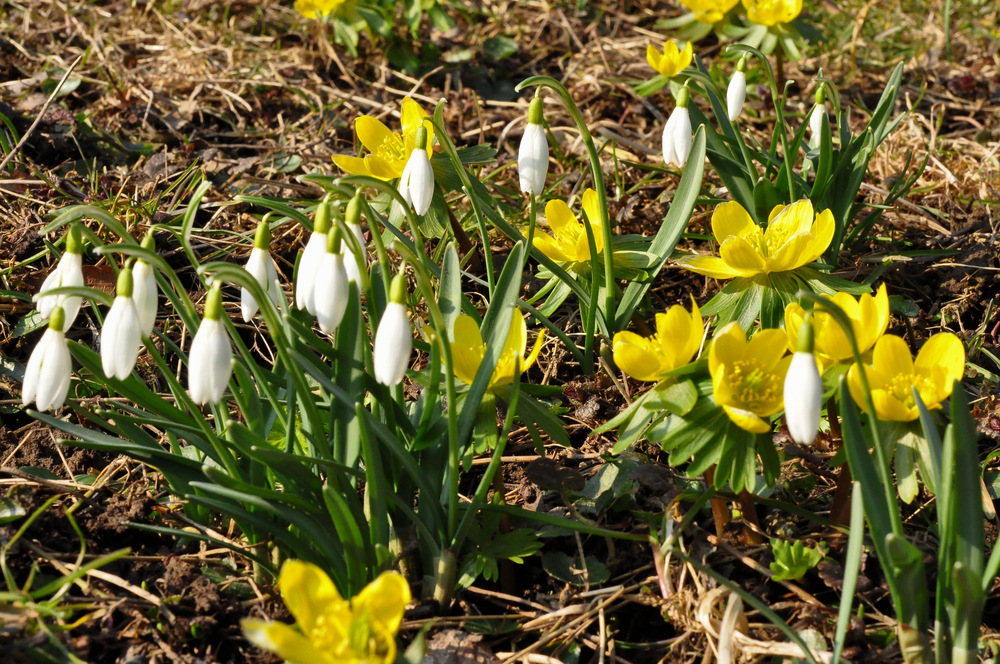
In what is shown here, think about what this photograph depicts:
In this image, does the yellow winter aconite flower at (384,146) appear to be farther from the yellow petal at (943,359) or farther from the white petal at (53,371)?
the yellow petal at (943,359)

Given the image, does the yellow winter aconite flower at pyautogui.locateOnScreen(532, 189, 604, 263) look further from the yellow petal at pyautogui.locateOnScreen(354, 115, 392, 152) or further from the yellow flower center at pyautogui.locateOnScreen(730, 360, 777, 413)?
the yellow flower center at pyautogui.locateOnScreen(730, 360, 777, 413)

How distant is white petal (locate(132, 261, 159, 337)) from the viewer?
1.48 m

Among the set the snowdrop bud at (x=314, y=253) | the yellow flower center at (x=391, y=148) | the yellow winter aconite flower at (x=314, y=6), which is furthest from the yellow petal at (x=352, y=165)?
the yellow winter aconite flower at (x=314, y=6)

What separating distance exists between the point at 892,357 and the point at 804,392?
0.36 meters

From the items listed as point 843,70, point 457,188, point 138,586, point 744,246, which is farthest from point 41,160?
point 843,70

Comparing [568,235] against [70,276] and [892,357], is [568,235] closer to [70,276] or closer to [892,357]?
[892,357]

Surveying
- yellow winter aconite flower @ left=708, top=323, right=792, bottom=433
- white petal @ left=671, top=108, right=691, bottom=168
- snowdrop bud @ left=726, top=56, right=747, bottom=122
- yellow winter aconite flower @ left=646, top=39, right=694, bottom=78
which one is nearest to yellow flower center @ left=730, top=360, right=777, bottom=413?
yellow winter aconite flower @ left=708, top=323, right=792, bottom=433

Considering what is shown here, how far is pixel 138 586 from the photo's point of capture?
1.74 m

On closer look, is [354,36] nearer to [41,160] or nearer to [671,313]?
[41,160]

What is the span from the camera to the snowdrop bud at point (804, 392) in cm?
134

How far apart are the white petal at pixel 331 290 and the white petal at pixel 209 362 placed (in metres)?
→ 0.15

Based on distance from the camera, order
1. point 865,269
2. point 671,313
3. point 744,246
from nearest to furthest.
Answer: point 671,313, point 744,246, point 865,269

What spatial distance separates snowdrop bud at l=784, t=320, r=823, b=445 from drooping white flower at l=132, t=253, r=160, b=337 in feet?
3.39

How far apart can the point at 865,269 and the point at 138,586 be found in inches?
83.4
